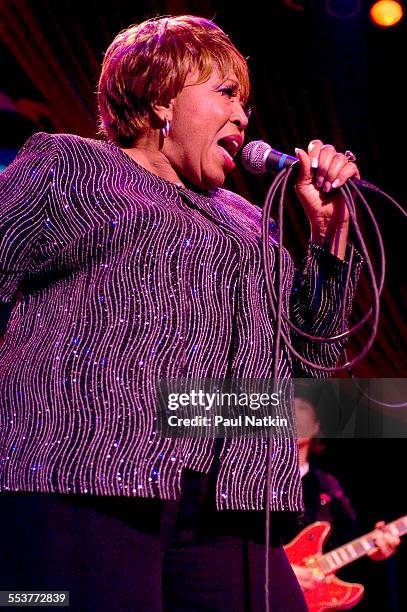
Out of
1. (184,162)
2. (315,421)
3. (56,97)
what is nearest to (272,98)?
(56,97)

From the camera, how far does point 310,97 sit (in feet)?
11.0

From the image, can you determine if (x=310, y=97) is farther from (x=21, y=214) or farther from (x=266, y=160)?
(x=21, y=214)

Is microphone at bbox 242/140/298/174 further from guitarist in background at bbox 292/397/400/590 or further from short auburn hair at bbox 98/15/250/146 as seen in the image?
guitarist in background at bbox 292/397/400/590

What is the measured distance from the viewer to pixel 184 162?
139 cm

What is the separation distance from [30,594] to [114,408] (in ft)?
0.82

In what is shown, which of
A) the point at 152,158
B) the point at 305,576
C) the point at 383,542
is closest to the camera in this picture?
the point at 152,158

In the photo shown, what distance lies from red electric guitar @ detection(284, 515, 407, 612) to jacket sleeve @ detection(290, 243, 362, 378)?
2.20 meters

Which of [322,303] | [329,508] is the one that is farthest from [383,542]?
[322,303]

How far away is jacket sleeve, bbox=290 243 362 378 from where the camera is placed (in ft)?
Result: 4.37

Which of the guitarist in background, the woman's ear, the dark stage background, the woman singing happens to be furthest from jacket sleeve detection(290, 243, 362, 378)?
the guitarist in background

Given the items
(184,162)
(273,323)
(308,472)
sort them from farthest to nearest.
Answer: (308,472), (184,162), (273,323)

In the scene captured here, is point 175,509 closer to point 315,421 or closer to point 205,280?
point 205,280

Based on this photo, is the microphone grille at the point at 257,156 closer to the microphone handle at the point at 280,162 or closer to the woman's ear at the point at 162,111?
the microphone handle at the point at 280,162

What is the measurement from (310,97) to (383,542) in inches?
76.1
